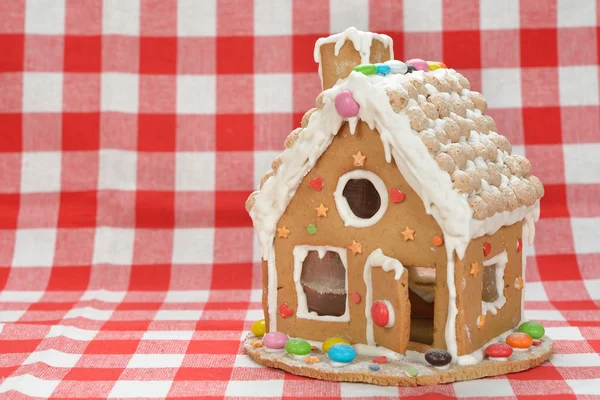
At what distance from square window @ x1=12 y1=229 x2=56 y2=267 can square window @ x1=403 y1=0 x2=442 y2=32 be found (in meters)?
1.67

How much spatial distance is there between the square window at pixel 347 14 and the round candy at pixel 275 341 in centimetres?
161

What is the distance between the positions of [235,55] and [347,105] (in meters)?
1.57

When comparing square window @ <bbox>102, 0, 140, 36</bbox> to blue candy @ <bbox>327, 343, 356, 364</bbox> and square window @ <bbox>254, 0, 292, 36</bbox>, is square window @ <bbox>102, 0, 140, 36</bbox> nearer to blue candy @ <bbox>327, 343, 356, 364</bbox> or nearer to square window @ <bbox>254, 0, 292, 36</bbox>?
square window @ <bbox>254, 0, 292, 36</bbox>

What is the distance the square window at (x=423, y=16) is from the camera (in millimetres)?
4262

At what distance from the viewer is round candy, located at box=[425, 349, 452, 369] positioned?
9.30 ft

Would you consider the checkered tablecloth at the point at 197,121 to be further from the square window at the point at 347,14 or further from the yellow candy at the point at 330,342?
the yellow candy at the point at 330,342

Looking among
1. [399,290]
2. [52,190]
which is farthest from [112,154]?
[399,290]

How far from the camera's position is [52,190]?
436 centimetres

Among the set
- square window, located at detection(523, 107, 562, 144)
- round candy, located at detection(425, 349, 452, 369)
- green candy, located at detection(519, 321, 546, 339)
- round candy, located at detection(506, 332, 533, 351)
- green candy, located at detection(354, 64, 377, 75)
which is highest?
green candy, located at detection(354, 64, 377, 75)

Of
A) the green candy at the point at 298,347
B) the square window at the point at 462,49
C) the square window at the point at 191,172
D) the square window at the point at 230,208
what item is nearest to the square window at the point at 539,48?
the square window at the point at 462,49

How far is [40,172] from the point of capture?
14.3 feet

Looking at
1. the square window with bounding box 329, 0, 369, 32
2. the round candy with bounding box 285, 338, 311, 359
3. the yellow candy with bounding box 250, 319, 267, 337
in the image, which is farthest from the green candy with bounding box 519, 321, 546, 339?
the square window with bounding box 329, 0, 369, 32

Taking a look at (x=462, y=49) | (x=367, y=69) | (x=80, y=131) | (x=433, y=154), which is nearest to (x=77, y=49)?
(x=80, y=131)

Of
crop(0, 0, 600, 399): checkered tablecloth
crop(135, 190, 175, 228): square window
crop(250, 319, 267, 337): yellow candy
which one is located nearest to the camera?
crop(250, 319, 267, 337): yellow candy
